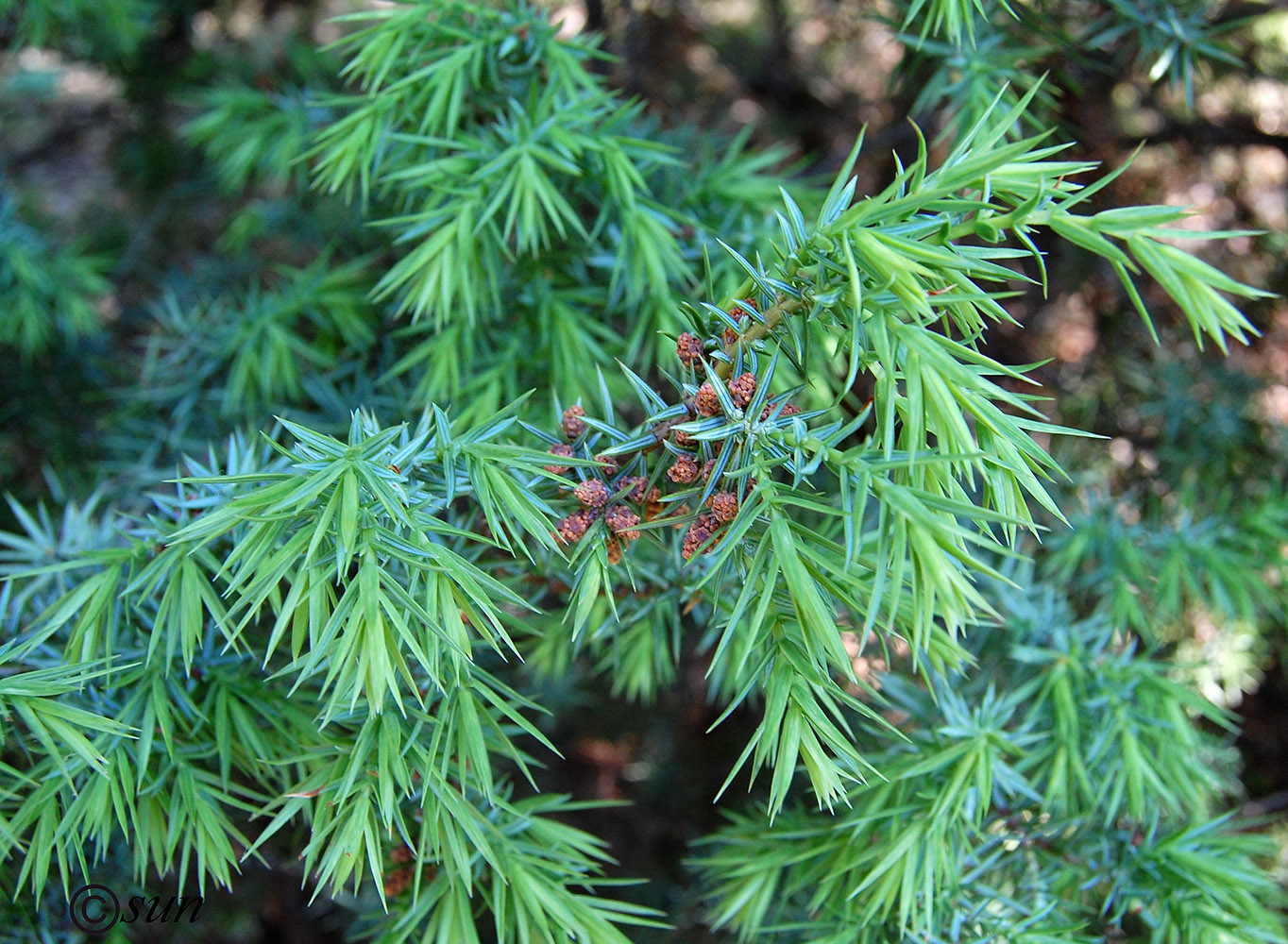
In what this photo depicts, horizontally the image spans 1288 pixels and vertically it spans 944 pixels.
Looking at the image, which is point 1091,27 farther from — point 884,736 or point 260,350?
point 260,350

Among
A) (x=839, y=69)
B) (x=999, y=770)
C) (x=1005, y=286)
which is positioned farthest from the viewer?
(x=839, y=69)

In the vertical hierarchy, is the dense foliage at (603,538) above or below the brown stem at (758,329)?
below

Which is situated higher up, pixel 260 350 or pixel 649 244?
pixel 649 244

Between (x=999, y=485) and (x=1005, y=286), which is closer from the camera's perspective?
(x=999, y=485)

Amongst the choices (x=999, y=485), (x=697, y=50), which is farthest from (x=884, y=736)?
(x=697, y=50)

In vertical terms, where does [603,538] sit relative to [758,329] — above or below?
below

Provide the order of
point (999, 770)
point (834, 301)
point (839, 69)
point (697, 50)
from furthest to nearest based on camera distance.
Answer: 1. point (839, 69)
2. point (697, 50)
3. point (999, 770)
4. point (834, 301)

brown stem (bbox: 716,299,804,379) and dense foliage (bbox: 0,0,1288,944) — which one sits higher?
brown stem (bbox: 716,299,804,379)

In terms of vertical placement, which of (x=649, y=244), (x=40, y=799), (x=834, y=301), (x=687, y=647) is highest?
(x=834, y=301)
